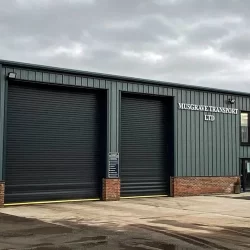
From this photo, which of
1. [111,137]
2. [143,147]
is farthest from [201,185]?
[111,137]

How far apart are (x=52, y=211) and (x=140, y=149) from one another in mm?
7746

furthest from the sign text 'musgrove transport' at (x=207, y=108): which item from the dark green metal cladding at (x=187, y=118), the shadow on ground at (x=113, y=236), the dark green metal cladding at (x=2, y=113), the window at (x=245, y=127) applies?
the shadow on ground at (x=113, y=236)

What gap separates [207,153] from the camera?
84.6 feet

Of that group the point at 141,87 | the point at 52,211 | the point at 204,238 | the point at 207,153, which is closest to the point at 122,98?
the point at 141,87

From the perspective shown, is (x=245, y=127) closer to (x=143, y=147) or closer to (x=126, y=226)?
(x=143, y=147)

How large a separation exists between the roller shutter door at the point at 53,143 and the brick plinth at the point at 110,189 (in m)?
0.46

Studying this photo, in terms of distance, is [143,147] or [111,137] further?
[143,147]

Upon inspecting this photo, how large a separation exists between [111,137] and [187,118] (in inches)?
202

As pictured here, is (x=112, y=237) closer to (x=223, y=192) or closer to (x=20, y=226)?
(x=20, y=226)

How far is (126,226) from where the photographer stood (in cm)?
1318

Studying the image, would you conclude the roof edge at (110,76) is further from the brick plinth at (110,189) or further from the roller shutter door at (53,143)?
the brick plinth at (110,189)

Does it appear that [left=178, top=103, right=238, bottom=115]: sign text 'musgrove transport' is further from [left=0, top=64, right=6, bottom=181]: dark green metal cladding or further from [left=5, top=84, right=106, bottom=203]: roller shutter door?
[left=0, top=64, right=6, bottom=181]: dark green metal cladding

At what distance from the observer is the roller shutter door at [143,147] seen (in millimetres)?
23406

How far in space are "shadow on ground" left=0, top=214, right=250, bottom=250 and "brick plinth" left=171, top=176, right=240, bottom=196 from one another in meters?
10.5
